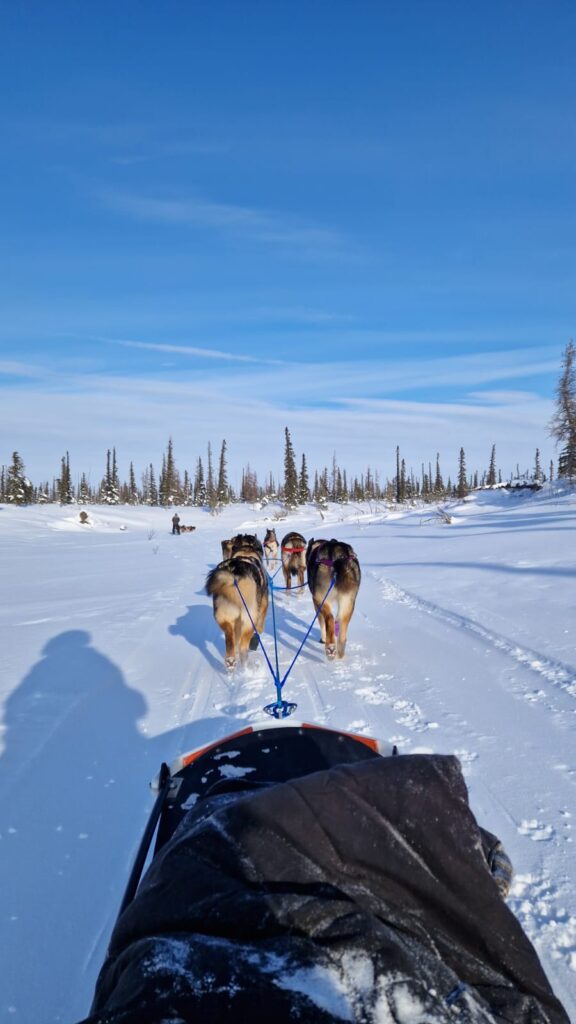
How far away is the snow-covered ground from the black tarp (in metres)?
1.01

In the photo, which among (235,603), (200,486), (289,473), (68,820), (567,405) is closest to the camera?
(68,820)

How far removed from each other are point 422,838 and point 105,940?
5.54ft

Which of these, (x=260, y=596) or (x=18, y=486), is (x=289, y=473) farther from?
(x=260, y=596)

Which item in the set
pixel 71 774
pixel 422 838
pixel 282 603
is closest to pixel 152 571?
pixel 282 603

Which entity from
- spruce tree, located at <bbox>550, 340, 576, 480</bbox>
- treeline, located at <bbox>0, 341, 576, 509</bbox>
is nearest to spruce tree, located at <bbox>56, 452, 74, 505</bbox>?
treeline, located at <bbox>0, 341, 576, 509</bbox>

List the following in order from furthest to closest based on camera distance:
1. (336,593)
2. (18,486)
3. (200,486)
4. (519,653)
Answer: (200,486), (18,486), (336,593), (519,653)

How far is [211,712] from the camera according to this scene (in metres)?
4.97

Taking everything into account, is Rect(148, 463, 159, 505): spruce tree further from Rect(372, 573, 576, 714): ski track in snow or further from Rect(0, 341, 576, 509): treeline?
Rect(372, 573, 576, 714): ski track in snow

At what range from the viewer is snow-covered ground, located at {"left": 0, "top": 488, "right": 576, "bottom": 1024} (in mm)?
2449

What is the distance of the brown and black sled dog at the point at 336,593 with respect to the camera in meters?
6.61

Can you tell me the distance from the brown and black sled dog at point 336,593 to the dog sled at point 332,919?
4986 millimetres

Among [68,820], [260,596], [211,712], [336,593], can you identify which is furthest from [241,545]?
[68,820]

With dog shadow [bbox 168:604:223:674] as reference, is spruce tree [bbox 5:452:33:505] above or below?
above

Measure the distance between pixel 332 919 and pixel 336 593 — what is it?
547cm
